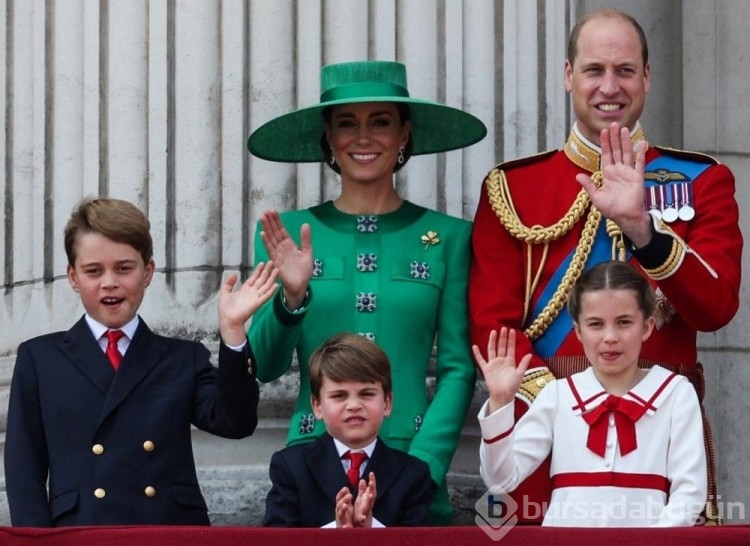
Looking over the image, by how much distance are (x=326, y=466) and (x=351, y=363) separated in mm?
254

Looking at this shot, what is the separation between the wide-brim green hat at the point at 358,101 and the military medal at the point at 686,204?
0.65m

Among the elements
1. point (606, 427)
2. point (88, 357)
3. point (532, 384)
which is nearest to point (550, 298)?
point (532, 384)

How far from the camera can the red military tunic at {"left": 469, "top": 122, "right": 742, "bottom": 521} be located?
544 cm

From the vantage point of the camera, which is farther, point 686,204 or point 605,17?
point 605,17

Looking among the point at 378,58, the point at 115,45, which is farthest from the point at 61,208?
the point at 378,58

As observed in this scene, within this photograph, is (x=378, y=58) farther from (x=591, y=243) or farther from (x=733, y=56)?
(x=733, y=56)

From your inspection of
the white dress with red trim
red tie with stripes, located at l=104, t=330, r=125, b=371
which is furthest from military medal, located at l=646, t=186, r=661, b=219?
red tie with stripes, located at l=104, t=330, r=125, b=371

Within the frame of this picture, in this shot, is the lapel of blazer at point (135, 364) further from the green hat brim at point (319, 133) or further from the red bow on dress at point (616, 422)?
the red bow on dress at point (616, 422)

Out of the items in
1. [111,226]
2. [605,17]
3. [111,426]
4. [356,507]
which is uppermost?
[605,17]

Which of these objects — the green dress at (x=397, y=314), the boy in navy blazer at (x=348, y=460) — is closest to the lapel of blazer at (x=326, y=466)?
the boy in navy blazer at (x=348, y=460)

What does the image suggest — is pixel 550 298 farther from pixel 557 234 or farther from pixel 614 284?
pixel 614 284

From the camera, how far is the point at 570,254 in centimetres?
577

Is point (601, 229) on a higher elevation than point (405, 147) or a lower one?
lower

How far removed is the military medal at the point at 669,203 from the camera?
570 cm
